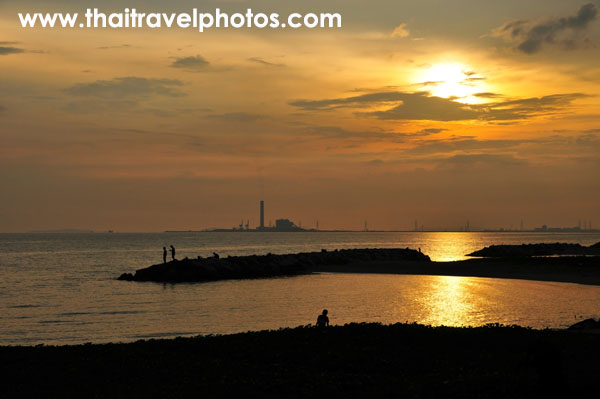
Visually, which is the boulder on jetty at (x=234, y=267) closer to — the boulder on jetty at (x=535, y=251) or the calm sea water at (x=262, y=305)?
the calm sea water at (x=262, y=305)

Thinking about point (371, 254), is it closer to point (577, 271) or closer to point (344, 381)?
point (577, 271)

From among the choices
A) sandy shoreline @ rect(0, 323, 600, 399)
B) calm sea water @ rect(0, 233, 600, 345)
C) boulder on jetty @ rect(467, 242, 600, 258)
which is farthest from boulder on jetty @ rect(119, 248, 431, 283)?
sandy shoreline @ rect(0, 323, 600, 399)

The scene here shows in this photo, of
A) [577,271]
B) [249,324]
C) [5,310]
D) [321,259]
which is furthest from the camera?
[321,259]

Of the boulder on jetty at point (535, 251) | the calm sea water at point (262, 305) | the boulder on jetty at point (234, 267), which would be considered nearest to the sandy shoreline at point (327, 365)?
the calm sea water at point (262, 305)

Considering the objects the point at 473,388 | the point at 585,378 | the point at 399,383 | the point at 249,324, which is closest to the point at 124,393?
the point at 399,383

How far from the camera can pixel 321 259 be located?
9488 centimetres

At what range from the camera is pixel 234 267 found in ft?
259

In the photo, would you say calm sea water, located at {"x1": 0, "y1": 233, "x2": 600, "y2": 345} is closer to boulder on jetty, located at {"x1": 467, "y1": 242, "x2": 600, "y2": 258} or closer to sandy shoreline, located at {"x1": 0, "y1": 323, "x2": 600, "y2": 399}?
sandy shoreline, located at {"x1": 0, "y1": 323, "x2": 600, "y2": 399}

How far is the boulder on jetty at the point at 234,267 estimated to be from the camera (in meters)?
73.5

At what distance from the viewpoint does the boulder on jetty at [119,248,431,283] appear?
73.5 metres

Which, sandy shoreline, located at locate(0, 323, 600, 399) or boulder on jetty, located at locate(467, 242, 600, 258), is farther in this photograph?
boulder on jetty, located at locate(467, 242, 600, 258)

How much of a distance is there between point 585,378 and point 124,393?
12.6 m

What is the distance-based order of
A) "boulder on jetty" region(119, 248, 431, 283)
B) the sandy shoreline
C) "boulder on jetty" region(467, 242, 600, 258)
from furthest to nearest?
"boulder on jetty" region(467, 242, 600, 258)
"boulder on jetty" region(119, 248, 431, 283)
the sandy shoreline

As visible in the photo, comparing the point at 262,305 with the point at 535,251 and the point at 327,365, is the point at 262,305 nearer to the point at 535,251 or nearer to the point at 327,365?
the point at 327,365
